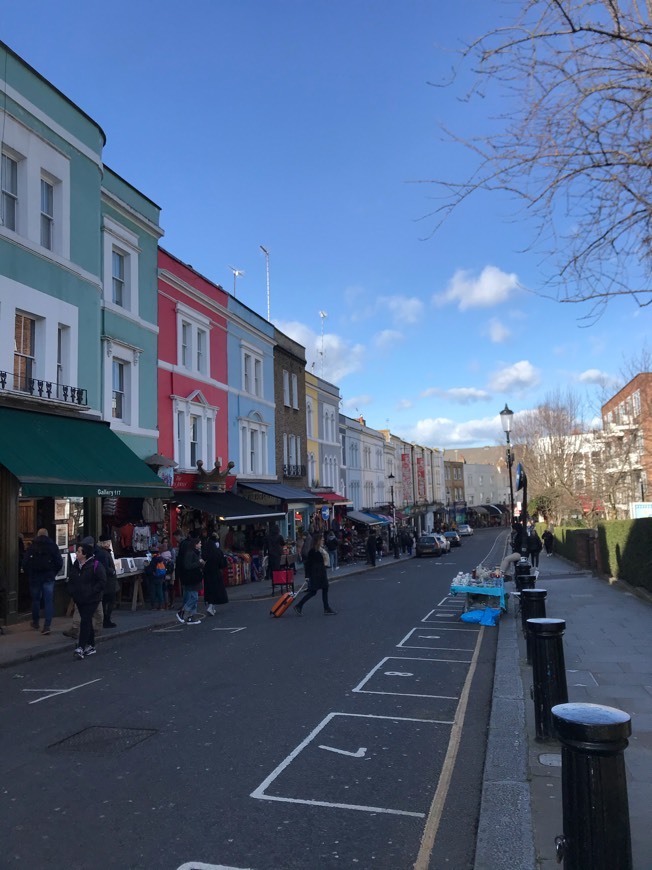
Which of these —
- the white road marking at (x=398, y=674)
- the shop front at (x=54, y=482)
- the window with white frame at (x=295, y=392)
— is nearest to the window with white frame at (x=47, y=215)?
the shop front at (x=54, y=482)

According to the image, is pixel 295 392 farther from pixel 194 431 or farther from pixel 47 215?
pixel 47 215

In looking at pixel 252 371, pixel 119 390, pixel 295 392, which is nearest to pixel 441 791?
pixel 119 390

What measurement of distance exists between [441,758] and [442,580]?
59.9 feet

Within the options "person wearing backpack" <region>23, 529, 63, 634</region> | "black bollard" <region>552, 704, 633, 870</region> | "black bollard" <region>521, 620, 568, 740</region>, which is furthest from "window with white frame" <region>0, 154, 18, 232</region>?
"black bollard" <region>552, 704, 633, 870</region>

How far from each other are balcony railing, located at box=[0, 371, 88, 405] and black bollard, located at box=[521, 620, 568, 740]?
11357 mm

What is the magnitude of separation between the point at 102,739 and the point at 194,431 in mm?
18257

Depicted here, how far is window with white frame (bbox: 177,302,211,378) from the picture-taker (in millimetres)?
23094

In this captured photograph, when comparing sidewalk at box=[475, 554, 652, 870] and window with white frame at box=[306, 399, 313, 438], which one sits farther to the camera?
window with white frame at box=[306, 399, 313, 438]

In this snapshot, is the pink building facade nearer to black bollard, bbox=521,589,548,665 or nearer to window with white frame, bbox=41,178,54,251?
window with white frame, bbox=41,178,54,251

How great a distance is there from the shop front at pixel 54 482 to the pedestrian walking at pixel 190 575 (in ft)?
7.47

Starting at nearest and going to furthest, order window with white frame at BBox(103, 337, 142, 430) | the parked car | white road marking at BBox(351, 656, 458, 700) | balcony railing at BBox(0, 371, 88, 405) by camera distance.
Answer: white road marking at BBox(351, 656, 458, 700) < balcony railing at BBox(0, 371, 88, 405) < window with white frame at BBox(103, 337, 142, 430) < the parked car

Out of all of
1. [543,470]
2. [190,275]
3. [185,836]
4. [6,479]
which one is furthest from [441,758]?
[543,470]

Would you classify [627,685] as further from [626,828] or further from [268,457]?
[268,457]

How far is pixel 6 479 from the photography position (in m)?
13.5
